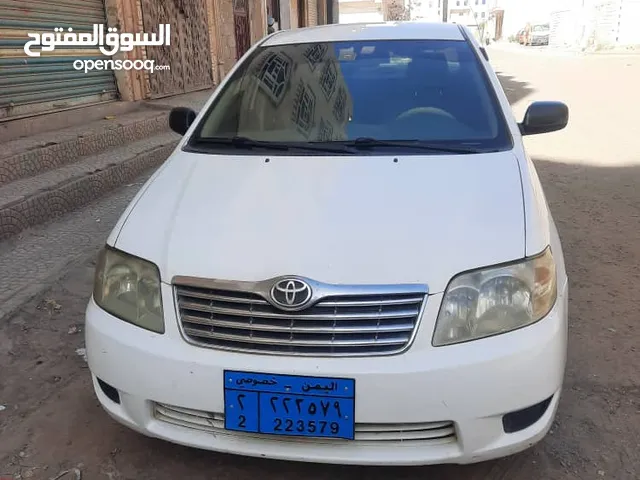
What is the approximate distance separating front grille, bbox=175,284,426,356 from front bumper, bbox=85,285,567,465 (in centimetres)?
3

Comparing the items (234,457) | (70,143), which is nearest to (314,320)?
(234,457)

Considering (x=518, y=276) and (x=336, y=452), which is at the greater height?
(x=518, y=276)

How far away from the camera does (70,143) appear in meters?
5.43

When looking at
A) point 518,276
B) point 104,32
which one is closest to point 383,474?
point 518,276

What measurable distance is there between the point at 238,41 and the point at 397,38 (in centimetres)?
1029

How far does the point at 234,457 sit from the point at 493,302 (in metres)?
1.12

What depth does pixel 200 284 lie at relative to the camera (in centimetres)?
178

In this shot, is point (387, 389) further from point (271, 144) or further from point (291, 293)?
point (271, 144)

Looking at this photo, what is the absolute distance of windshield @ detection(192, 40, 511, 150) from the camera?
257 centimetres

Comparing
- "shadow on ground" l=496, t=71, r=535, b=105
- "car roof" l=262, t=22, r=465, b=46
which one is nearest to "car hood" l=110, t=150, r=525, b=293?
"car roof" l=262, t=22, r=465, b=46

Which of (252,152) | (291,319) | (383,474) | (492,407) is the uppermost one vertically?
(252,152)

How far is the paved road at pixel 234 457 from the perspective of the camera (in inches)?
82.0

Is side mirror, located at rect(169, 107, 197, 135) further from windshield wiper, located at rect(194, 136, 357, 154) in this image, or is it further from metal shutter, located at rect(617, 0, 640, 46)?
metal shutter, located at rect(617, 0, 640, 46)

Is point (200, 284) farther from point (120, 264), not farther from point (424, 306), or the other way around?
point (424, 306)
